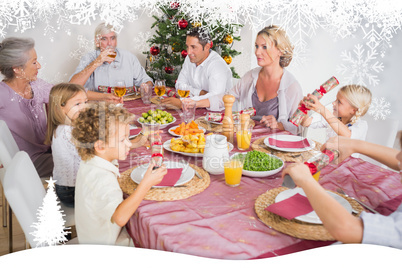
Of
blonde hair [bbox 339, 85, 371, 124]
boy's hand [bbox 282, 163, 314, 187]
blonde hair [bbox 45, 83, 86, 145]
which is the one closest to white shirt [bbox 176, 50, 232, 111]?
blonde hair [bbox 339, 85, 371, 124]

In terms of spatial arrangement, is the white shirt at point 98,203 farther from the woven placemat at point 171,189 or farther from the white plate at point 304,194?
the white plate at point 304,194

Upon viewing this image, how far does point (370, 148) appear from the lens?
110 cm

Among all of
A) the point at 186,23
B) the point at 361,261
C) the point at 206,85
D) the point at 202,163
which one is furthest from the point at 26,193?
the point at 186,23

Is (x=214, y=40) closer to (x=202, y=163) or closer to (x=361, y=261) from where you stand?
(x=202, y=163)

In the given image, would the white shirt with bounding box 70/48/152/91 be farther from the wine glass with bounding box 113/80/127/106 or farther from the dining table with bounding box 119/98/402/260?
the dining table with bounding box 119/98/402/260

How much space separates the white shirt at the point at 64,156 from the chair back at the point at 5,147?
19 centimetres

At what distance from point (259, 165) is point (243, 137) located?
233mm

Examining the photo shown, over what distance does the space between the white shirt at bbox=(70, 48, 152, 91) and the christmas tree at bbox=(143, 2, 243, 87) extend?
1.15 ft

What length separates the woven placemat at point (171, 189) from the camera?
1.04m

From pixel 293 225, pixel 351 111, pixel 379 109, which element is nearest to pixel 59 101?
pixel 293 225

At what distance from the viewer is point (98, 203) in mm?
1013

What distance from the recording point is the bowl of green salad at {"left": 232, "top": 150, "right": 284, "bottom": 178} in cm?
117

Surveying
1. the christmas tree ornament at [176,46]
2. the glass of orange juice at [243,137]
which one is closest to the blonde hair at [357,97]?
the glass of orange juice at [243,137]

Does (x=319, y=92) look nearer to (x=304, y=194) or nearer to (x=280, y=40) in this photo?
(x=304, y=194)
